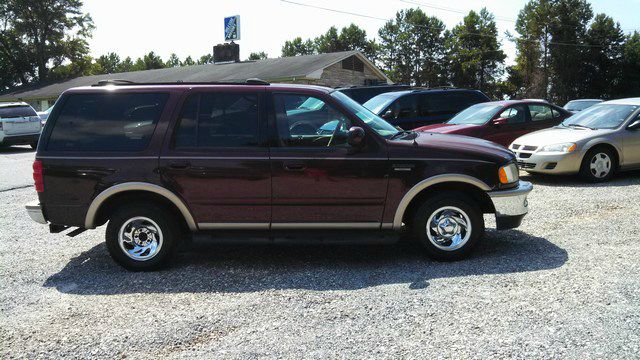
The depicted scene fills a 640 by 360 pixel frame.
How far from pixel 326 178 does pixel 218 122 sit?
120 centimetres

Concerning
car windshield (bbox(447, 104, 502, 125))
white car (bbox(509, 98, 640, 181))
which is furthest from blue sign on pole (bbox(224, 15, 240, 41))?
white car (bbox(509, 98, 640, 181))

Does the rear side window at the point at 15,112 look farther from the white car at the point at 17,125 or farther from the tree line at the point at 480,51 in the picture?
the tree line at the point at 480,51

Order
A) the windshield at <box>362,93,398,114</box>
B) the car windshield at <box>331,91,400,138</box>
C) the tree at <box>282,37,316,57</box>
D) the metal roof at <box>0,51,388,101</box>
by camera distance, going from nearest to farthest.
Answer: the car windshield at <box>331,91,400,138</box> < the windshield at <box>362,93,398,114</box> < the metal roof at <box>0,51,388,101</box> < the tree at <box>282,37,316,57</box>

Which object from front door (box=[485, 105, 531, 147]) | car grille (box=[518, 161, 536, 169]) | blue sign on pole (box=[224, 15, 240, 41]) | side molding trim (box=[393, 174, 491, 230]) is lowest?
car grille (box=[518, 161, 536, 169])

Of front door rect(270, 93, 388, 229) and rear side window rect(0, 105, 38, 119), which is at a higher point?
rear side window rect(0, 105, 38, 119)

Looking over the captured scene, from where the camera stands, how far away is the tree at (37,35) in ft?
215

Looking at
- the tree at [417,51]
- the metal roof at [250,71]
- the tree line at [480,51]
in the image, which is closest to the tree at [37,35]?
the tree line at [480,51]

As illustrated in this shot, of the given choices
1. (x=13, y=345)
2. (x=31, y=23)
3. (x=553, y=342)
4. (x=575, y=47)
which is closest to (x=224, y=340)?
(x=13, y=345)

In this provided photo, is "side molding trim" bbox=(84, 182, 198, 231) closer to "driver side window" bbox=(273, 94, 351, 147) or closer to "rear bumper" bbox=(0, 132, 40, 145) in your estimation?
"driver side window" bbox=(273, 94, 351, 147)

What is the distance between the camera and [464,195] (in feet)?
17.2

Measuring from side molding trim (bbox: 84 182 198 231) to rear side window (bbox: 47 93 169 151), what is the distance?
1.27 feet

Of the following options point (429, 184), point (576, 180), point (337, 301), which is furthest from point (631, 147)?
point (337, 301)

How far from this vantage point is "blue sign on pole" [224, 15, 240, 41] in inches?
1730

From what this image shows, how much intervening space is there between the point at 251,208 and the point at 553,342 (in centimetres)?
288
